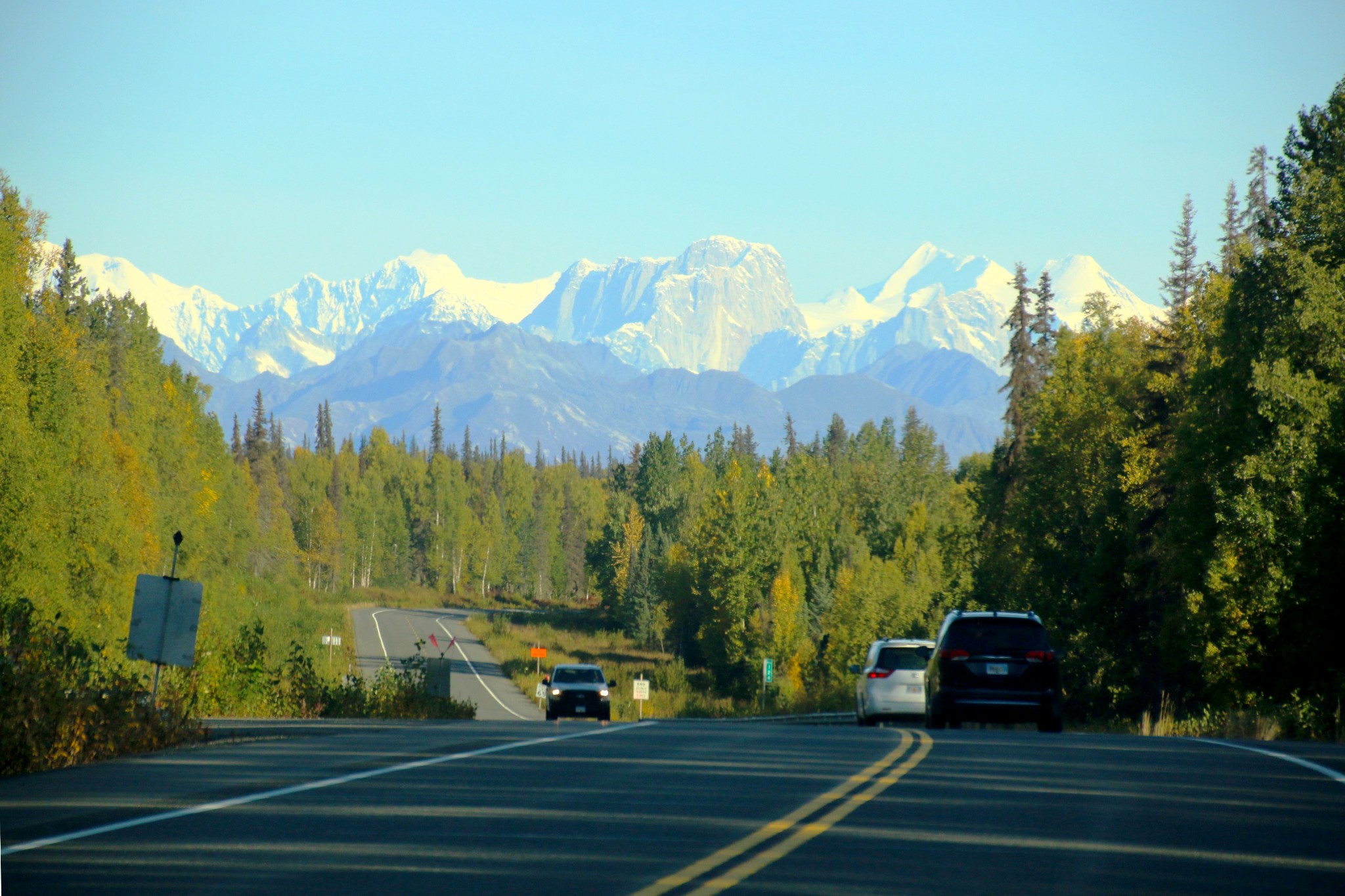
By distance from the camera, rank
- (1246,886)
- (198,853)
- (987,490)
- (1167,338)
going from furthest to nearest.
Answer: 1. (987,490)
2. (1167,338)
3. (198,853)
4. (1246,886)

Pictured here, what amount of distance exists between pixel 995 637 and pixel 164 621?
11754 millimetres

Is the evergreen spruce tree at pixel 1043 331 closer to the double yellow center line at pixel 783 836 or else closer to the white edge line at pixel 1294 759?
the white edge line at pixel 1294 759

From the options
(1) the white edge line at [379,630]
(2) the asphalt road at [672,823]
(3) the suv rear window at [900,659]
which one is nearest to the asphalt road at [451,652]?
(1) the white edge line at [379,630]

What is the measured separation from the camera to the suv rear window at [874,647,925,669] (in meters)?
28.1

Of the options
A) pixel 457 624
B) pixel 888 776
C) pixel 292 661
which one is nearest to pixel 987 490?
pixel 292 661

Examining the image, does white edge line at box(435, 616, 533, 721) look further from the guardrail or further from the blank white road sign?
the blank white road sign

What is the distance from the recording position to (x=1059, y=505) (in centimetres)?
5675

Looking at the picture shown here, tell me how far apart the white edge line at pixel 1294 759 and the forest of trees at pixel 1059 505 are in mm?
7248

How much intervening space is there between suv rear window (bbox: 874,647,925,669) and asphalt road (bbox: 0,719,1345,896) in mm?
14655

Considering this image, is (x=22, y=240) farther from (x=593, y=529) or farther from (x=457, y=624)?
(x=593, y=529)

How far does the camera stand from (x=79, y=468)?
170 feet

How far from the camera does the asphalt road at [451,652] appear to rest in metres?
69.4

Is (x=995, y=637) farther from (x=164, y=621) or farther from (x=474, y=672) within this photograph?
(x=474, y=672)

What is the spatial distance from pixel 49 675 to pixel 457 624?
386ft
